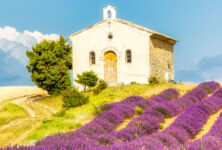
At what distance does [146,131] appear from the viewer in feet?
24.0

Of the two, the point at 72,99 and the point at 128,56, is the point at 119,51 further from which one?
the point at 72,99

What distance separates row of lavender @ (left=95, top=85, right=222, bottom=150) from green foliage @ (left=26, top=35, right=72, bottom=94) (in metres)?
11.3

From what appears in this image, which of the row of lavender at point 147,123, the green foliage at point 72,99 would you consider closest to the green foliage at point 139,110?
the row of lavender at point 147,123

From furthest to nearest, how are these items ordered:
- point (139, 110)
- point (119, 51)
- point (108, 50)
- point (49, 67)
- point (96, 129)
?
point (108, 50) → point (119, 51) → point (49, 67) → point (139, 110) → point (96, 129)

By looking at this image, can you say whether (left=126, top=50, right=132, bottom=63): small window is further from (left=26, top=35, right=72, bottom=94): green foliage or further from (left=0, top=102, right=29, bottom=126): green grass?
(left=0, top=102, right=29, bottom=126): green grass

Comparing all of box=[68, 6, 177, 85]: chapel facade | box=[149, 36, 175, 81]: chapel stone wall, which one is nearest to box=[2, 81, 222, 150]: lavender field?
box=[68, 6, 177, 85]: chapel facade

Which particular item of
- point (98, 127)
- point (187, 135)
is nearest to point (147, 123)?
point (187, 135)

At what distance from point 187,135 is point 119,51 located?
545 inches

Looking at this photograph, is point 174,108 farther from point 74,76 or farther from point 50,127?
point 74,76

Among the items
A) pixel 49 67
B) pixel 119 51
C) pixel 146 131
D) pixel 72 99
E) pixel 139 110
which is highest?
pixel 119 51

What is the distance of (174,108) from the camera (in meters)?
10.2

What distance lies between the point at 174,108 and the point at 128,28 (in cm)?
1174

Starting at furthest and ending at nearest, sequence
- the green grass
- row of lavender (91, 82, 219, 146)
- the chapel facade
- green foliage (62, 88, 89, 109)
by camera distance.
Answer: the chapel facade
green foliage (62, 88, 89, 109)
the green grass
row of lavender (91, 82, 219, 146)

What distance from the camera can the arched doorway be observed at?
68.0 feet
